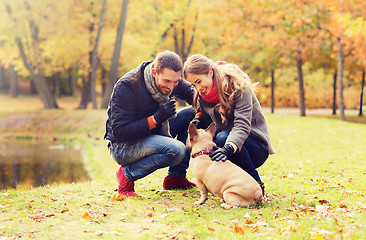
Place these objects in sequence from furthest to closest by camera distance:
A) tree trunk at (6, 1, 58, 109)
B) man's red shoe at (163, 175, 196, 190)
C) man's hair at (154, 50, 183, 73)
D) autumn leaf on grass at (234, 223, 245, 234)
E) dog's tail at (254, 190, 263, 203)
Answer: tree trunk at (6, 1, 58, 109), man's red shoe at (163, 175, 196, 190), man's hair at (154, 50, 183, 73), dog's tail at (254, 190, 263, 203), autumn leaf on grass at (234, 223, 245, 234)

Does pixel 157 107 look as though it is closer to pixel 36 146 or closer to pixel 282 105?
pixel 36 146

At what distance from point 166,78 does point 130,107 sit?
26.0 inches

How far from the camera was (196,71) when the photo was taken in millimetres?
4875

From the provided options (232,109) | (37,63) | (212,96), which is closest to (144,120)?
(212,96)

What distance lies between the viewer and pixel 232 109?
5.10 metres

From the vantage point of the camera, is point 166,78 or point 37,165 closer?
point 166,78

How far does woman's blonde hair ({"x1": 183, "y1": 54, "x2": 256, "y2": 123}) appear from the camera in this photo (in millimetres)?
4887

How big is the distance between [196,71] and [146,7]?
21730 millimetres

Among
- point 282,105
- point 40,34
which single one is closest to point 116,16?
point 40,34

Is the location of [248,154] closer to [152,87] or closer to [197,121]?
[197,121]

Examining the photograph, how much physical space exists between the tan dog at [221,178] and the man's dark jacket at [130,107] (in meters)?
A: 0.80

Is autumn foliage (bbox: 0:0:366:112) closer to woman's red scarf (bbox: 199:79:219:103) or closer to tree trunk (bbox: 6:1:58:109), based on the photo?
tree trunk (bbox: 6:1:58:109)

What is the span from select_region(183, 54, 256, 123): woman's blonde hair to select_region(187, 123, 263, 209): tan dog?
0.48m

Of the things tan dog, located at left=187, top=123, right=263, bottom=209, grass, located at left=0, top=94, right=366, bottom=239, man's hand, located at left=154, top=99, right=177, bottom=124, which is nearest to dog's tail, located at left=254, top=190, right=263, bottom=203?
tan dog, located at left=187, top=123, right=263, bottom=209
